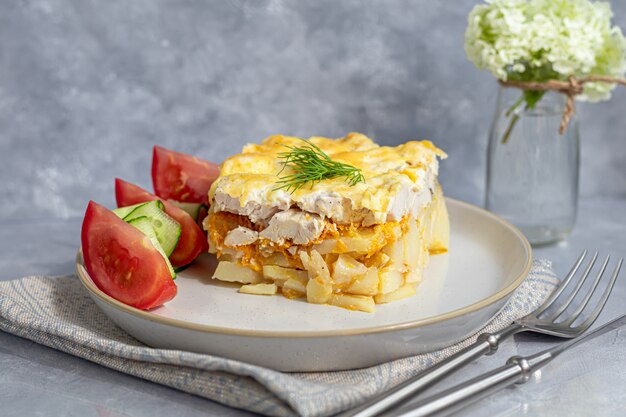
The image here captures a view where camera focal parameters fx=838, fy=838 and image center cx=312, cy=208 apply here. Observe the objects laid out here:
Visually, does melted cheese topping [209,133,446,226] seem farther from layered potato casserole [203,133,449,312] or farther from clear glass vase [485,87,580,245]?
clear glass vase [485,87,580,245]

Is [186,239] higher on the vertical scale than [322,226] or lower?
lower

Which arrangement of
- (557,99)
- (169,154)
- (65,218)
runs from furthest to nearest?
1. (65,218)
2. (557,99)
3. (169,154)

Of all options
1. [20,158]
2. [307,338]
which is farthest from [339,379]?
[20,158]

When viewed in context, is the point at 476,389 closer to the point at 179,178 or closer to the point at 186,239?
the point at 186,239

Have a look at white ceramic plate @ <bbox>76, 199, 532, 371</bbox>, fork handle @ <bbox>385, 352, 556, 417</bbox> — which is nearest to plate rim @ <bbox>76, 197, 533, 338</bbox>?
white ceramic plate @ <bbox>76, 199, 532, 371</bbox>

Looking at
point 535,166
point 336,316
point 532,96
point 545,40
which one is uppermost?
point 545,40

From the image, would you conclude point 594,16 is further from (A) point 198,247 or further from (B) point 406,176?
(A) point 198,247

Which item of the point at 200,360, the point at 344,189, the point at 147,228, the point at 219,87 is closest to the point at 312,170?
the point at 344,189
